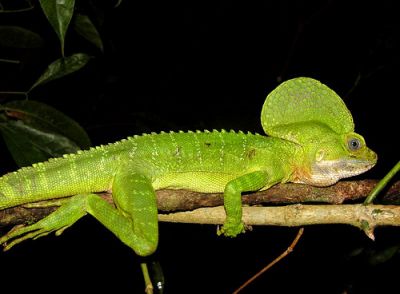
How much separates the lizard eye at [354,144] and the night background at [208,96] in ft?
2.90

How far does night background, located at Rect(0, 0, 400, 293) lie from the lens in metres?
4.98

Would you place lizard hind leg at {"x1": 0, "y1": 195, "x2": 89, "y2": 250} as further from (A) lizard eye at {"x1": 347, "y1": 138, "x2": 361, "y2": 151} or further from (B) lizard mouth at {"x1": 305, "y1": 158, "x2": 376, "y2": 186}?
(A) lizard eye at {"x1": 347, "y1": 138, "x2": 361, "y2": 151}

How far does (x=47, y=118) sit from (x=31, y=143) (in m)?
0.25

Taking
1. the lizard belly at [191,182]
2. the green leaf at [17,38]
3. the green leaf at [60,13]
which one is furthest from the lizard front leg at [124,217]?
the green leaf at [17,38]

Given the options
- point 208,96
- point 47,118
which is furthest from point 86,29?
point 208,96

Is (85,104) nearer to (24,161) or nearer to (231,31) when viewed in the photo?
(24,161)

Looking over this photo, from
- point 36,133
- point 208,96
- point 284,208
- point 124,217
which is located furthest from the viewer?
point 208,96

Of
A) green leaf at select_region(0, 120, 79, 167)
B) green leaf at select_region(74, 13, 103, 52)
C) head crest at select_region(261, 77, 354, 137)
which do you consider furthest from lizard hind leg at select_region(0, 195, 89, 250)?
head crest at select_region(261, 77, 354, 137)

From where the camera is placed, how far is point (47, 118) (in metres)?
3.36

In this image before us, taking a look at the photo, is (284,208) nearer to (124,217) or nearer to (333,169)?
(333,169)

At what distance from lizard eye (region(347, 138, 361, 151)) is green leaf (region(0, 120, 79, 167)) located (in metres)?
1.98

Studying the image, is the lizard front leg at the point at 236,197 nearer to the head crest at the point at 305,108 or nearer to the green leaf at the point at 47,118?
the head crest at the point at 305,108

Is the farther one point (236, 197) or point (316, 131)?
point (316, 131)

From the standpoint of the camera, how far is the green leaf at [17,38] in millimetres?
3736
